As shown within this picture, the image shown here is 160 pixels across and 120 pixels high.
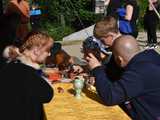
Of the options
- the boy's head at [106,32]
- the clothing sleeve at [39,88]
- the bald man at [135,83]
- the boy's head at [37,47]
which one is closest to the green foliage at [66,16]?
the boy's head at [106,32]

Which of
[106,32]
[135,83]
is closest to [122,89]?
[135,83]

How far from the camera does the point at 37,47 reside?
4.08m

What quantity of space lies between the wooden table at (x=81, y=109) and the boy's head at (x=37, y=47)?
401 millimetres

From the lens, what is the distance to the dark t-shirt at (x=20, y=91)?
3701 millimetres

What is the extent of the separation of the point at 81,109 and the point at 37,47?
1.87 ft

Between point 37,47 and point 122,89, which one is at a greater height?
point 37,47

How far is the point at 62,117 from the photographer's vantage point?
398cm

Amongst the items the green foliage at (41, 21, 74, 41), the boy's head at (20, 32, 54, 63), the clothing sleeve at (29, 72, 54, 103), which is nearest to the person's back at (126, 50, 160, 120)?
the clothing sleeve at (29, 72, 54, 103)

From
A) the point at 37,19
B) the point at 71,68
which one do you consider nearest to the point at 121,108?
the point at 71,68

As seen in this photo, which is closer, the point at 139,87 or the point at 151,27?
the point at 139,87

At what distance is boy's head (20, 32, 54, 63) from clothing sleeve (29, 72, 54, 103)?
301 mm

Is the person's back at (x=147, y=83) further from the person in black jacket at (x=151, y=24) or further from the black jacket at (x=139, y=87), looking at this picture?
the person in black jacket at (x=151, y=24)

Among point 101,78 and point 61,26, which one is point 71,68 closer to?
point 101,78

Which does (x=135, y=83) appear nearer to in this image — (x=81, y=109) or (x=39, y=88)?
(x=39, y=88)
